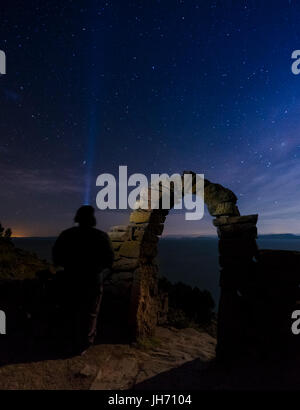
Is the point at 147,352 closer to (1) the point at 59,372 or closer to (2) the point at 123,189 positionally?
(1) the point at 59,372

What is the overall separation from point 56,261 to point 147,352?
8.78 ft

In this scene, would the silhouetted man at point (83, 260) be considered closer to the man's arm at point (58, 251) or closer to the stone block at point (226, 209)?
the man's arm at point (58, 251)

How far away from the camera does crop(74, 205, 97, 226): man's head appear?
349 cm

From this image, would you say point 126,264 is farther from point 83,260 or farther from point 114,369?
point 114,369

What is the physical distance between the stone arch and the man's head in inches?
79.4

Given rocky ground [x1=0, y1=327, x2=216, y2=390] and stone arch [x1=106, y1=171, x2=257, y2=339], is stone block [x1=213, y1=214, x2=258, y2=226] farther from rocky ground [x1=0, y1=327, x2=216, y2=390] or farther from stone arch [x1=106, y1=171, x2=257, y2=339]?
rocky ground [x1=0, y1=327, x2=216, y2=390]

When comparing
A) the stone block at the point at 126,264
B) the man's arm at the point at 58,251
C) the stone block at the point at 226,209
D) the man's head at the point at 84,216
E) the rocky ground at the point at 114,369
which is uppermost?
the stone block at the point at 226,209

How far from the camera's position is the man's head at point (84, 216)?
3.49 m

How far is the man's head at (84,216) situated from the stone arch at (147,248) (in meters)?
2.02

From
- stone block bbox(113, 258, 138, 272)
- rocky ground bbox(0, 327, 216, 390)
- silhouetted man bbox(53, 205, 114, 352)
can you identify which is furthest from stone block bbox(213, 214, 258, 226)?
rocky ground bbox(0, 327, 216, 390)

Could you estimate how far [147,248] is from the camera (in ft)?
18.7

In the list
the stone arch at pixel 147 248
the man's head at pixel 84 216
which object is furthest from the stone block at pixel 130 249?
the man's head at pixel 84 216
